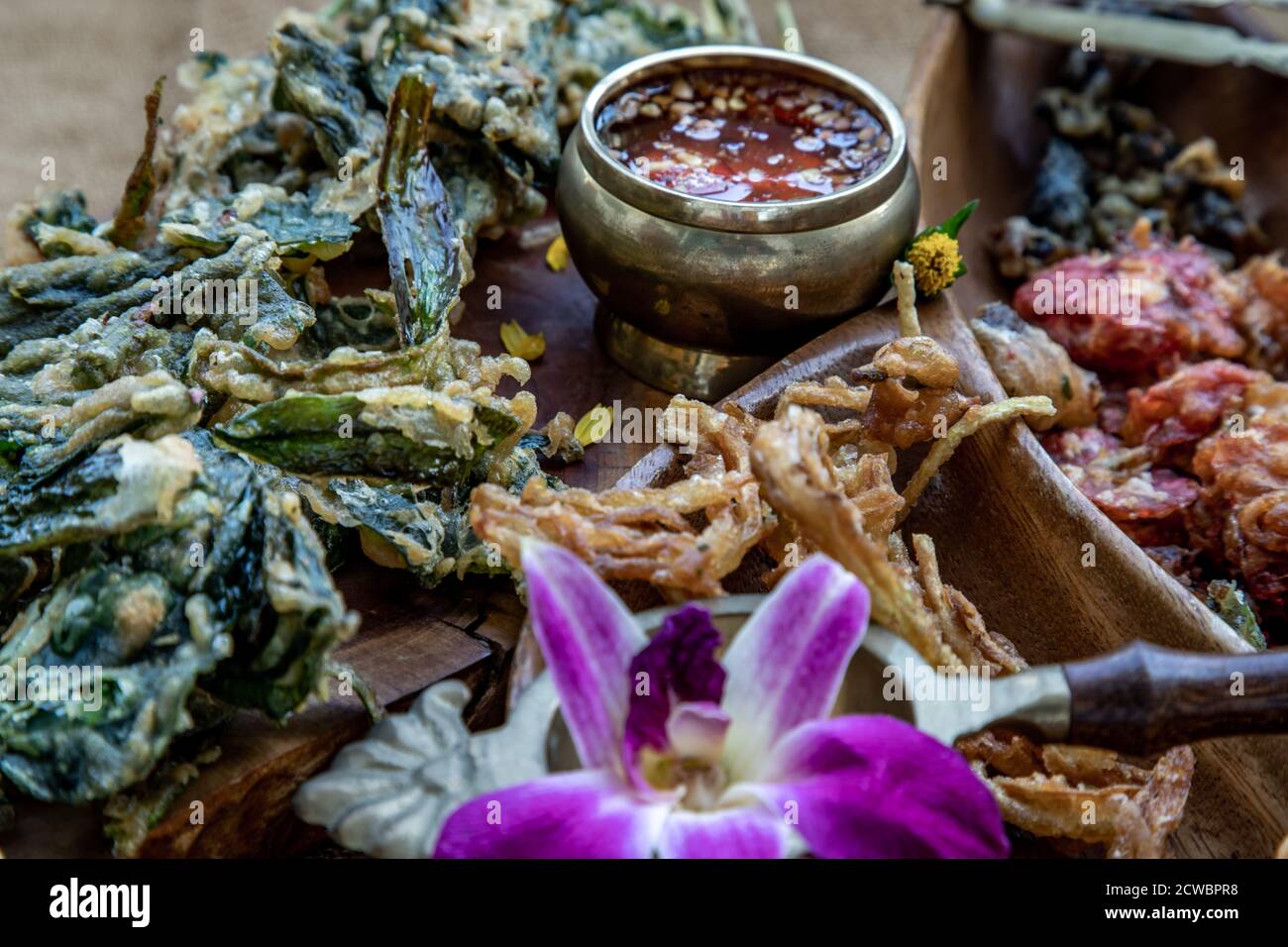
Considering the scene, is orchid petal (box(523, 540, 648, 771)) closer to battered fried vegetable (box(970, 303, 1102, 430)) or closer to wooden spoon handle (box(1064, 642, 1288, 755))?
wooden spoon handle (box(1064, 642, 1288, 755))

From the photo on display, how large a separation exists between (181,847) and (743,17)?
3.01m

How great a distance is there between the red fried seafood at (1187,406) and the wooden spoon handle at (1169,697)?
0.96 m

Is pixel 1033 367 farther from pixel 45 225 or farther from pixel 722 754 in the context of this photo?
pixel 45 225

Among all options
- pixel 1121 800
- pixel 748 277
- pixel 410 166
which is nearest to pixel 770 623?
pixel 1121 800

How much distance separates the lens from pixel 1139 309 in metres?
2.66

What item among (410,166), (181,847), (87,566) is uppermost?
(410,166)

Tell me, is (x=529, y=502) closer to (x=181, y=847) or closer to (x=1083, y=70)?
(x=181, y=847)

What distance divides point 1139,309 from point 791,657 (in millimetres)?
1699

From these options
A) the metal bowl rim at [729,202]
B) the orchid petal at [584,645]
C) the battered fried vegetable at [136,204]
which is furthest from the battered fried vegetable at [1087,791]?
the battered fried vegetable at [136,204]

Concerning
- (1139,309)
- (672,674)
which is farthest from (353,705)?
(1139,309)

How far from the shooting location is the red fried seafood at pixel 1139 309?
262cm

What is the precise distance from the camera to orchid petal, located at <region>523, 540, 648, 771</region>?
1.31 m

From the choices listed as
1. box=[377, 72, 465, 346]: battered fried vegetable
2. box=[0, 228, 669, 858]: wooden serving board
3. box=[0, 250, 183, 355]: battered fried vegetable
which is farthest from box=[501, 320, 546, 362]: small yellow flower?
box=[0, 250, 183, 355]: battered fried vegetable
